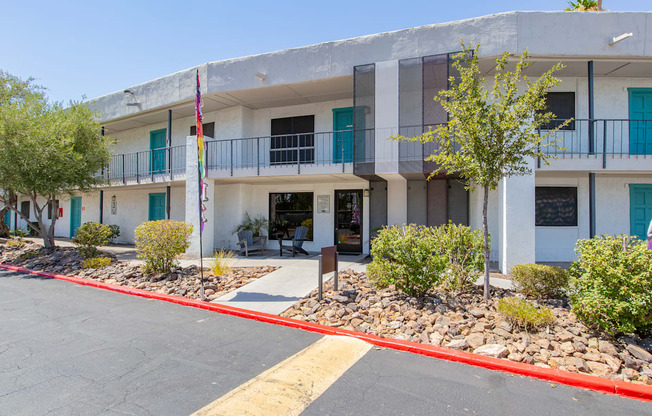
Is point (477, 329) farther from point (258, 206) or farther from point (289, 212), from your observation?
point (258, 206)

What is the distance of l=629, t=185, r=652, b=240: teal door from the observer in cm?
1083

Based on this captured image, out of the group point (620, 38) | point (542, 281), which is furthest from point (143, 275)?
point (620, 38)

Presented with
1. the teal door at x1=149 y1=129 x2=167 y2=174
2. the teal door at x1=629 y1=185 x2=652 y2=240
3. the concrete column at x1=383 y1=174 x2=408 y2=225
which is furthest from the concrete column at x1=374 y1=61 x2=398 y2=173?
the teal door at x1=149 y1=129 x2=167 y2=174

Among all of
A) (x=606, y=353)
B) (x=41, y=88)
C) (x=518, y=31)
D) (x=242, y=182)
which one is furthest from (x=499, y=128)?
(x=41, y=88)

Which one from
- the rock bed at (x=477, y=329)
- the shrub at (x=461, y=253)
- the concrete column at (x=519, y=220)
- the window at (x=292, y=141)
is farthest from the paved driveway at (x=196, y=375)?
the window at (x=292, y=141)

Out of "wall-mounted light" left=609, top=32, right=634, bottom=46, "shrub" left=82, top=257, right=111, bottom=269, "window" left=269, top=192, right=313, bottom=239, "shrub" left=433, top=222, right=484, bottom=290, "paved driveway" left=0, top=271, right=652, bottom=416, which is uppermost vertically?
"wall-mounted light" left=609, top=32, right=634, bottom=46

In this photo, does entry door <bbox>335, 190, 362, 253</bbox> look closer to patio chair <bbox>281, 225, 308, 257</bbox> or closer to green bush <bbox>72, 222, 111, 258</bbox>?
patio chair <bbox>281, 225, 308, 257</bbox>

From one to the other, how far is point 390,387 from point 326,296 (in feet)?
10.6

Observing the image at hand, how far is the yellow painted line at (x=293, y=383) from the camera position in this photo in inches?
129

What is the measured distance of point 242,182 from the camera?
13.8m

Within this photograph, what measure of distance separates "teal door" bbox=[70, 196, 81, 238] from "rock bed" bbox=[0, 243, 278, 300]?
9.60m

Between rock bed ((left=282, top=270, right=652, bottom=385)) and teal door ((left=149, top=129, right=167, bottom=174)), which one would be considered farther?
teal door ((left=149, top=129, right=167, bottom=174))

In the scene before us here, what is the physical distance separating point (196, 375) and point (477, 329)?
3797 mm

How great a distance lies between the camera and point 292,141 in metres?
13.5
